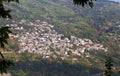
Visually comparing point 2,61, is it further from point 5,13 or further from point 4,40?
point 5,13

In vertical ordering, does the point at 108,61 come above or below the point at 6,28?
below

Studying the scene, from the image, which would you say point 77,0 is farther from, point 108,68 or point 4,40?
point 108,68

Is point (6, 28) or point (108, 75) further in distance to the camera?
point (108, 75)

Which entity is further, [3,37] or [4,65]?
[4,65]

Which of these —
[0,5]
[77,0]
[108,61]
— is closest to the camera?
[0,5]

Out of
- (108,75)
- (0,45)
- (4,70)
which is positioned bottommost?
(108,75)

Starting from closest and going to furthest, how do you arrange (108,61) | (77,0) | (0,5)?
(0,5)
(77,0)
(108,61)

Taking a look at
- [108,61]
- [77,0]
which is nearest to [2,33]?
[77,0]

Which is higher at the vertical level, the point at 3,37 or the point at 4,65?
the point at 3,37

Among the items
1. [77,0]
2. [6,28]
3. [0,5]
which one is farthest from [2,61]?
[77,0]
